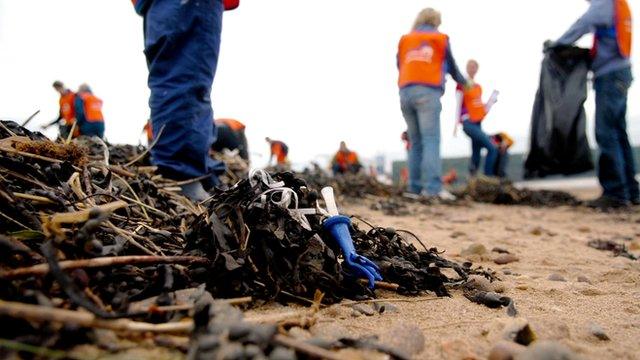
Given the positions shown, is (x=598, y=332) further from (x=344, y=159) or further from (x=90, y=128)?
(x=344, y=159)

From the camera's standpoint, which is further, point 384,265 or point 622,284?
point 622,284

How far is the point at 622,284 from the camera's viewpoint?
134 cm

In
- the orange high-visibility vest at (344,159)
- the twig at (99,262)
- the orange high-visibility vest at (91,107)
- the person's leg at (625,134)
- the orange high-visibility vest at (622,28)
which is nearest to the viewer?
the twig at (99,262)

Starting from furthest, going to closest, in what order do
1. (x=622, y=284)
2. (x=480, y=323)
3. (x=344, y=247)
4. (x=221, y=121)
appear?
(x=221, y=121) < (x=622, y=284) < (x=344, y=247) < (x=480, y=323)

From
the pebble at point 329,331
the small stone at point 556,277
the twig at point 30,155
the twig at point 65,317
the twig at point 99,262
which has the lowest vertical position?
the small stone at point 556,277

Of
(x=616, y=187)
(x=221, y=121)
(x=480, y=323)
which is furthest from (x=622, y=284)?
(x=221, y=121)

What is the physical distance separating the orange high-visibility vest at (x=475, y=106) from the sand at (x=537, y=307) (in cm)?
389

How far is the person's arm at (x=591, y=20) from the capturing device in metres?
3.73

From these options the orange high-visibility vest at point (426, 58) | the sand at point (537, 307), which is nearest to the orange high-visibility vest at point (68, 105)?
the orange high-visibility vest at point (426, 58)

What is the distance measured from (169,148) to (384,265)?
1272 mm

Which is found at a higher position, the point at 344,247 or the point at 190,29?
the point at 190,29

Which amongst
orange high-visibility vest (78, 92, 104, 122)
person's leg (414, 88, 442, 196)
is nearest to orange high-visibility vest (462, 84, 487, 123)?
person's leg (414, 88, 442, 196)

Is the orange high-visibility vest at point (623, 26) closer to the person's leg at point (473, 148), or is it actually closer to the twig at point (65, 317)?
the person's leg at point (473, 148)

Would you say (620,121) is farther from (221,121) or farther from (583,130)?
(221,121)
